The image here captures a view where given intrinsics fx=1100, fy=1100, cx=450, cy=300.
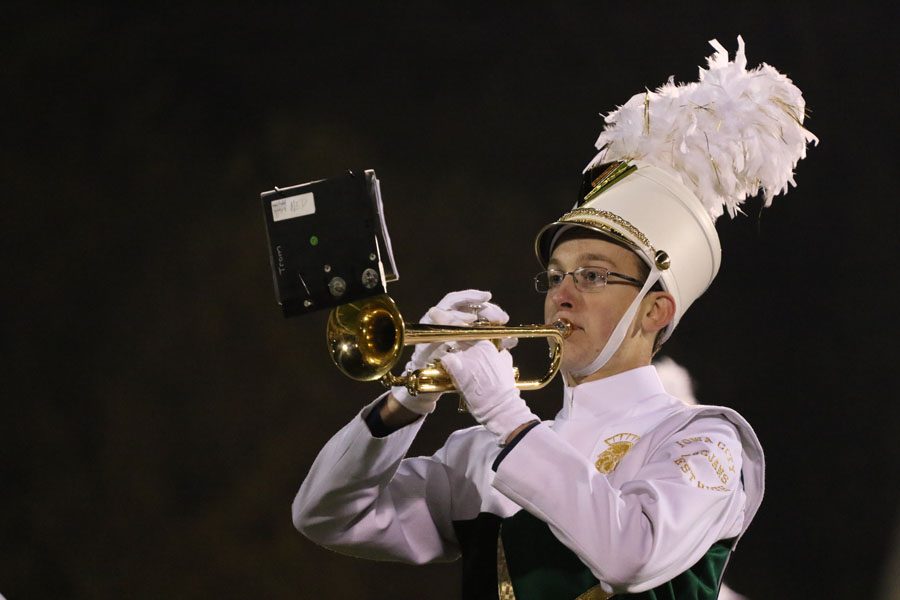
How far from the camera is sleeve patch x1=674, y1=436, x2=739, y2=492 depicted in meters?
2.03

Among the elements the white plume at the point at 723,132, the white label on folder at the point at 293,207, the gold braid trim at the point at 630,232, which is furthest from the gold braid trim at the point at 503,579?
the white plume at the point at 723,132

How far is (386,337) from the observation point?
216cm

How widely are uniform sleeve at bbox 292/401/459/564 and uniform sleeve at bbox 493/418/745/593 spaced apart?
1.25ft

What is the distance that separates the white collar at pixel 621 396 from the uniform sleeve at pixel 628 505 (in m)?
0.25

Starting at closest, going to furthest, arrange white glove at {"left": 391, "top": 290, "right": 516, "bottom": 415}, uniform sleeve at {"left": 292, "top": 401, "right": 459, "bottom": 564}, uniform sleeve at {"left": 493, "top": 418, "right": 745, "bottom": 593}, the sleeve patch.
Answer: uniform sleeve at {"left": 493, "top": 418, "right": 745, "bottom": 593}
the sleeve patch
white glove at {"left": 391, "top": 290, "right": 516, "bottom": 415}
uniform sleeve at {"left": 292, "top": 401, "right": 459, "bottom": 564}

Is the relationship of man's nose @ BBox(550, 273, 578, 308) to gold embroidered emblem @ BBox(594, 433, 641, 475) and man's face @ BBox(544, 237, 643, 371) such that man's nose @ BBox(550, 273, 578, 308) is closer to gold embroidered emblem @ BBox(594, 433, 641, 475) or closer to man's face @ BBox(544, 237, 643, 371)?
man's face @ BBox(544, 237, 643, 371)

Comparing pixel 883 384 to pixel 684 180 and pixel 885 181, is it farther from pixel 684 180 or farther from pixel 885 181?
pixel 684 180

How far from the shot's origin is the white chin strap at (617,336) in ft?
7.73

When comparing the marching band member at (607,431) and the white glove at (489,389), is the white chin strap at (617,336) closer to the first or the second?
the marching band member at (607,431)

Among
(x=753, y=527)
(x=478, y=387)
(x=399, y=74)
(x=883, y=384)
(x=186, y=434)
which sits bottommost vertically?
(x=753, y=527)

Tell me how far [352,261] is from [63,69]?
82.9 inches

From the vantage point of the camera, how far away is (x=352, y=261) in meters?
1.90

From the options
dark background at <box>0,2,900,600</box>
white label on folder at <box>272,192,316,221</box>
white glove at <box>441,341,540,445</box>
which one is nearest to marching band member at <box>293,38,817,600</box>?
white glove at <box>441,341,540,445</box>

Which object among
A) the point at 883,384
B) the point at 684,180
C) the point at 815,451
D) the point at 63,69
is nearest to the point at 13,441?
the point at 63,69
